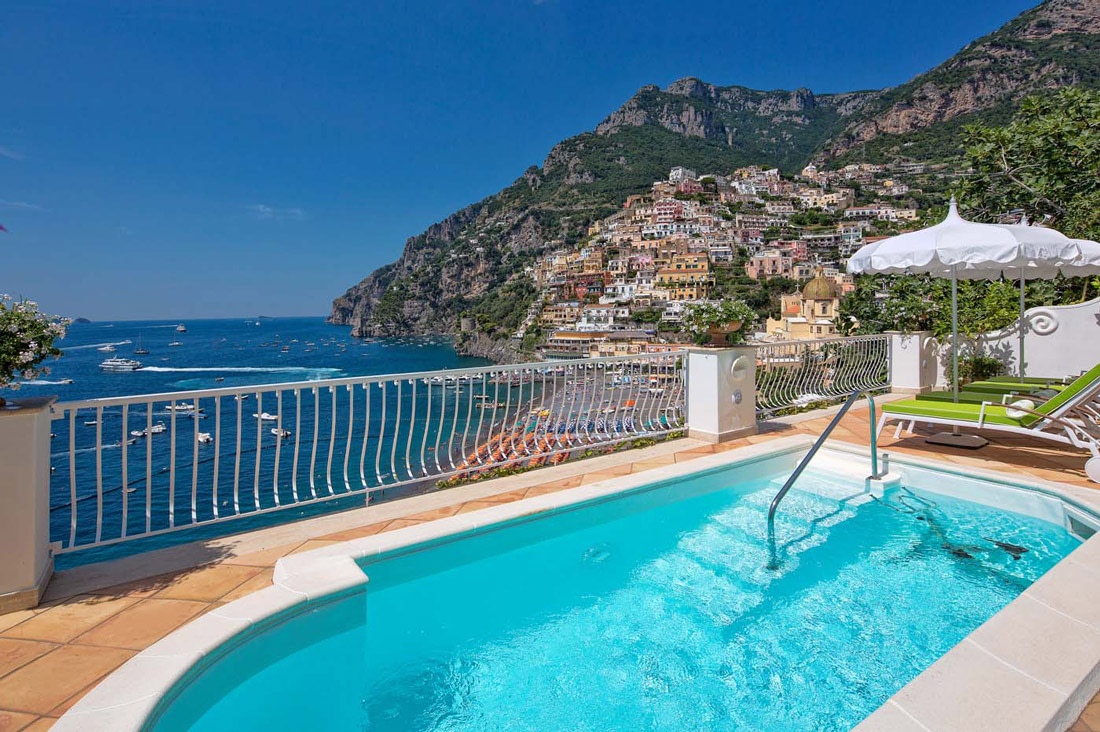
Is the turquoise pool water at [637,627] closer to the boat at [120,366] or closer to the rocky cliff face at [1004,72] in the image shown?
the boat at [120,366]

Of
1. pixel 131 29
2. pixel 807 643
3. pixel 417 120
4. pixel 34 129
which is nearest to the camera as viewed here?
pixel 807 643

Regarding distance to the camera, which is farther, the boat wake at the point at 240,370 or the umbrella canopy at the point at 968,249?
the boat wake at the point at 240,370

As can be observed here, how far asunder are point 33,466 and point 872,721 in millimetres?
3102

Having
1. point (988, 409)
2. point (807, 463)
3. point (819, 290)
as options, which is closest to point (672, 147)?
point (819, 290)

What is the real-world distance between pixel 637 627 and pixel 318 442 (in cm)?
1565

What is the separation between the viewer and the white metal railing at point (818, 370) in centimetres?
668

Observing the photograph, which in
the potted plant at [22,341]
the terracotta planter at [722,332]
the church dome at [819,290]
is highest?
the church dome at [819,290]

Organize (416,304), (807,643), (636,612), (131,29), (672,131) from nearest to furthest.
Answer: (807,643), (636,612), (131,29), (416,304), (672,131)

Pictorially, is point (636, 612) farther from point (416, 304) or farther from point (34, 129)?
point (416, 304)

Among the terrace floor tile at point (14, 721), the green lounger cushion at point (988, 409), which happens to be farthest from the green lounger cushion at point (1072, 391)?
the terrace floor tile at point (14, 721)

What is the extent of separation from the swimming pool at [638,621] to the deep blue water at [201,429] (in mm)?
835

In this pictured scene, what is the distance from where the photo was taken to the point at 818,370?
24.9 feet

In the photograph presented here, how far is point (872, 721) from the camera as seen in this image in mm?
1439

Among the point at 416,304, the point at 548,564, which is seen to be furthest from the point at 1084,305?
the point at 416,304
